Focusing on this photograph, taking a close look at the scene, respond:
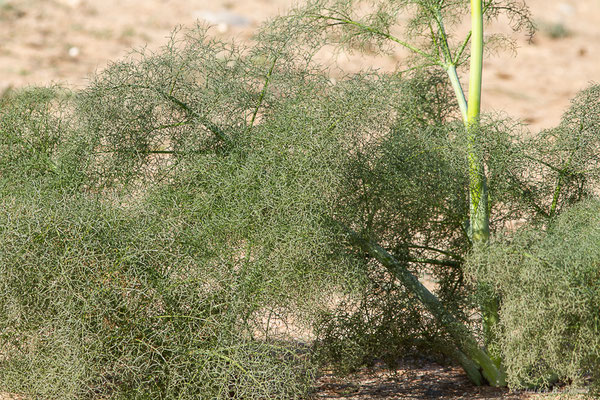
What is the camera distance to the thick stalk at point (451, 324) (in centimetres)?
316

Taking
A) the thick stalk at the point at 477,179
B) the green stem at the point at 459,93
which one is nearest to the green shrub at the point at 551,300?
the thick stalk at the point at 477,179

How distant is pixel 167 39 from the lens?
37.7 feet

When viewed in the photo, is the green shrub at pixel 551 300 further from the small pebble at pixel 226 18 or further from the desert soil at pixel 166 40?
the small pebble at pixel 226 18

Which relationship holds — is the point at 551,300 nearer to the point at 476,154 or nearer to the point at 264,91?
the point at 476,154

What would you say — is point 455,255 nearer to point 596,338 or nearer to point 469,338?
point 469,338

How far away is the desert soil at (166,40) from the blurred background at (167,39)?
0.05ft

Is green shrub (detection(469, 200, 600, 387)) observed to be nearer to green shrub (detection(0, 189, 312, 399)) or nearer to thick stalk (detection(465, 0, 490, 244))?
thick stalk (detection(465, 0, 490, 244))

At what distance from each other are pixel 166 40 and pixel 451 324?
9503 millimetres

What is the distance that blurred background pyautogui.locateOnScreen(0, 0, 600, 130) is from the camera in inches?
422

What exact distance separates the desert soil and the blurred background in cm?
1

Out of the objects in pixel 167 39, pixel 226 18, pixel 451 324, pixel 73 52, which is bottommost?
pixel 451 324

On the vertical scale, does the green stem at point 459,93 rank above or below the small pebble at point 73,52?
below

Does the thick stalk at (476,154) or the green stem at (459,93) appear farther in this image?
the green stem at (459,93)

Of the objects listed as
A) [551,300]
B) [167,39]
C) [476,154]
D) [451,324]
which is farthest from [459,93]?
[167,39]
